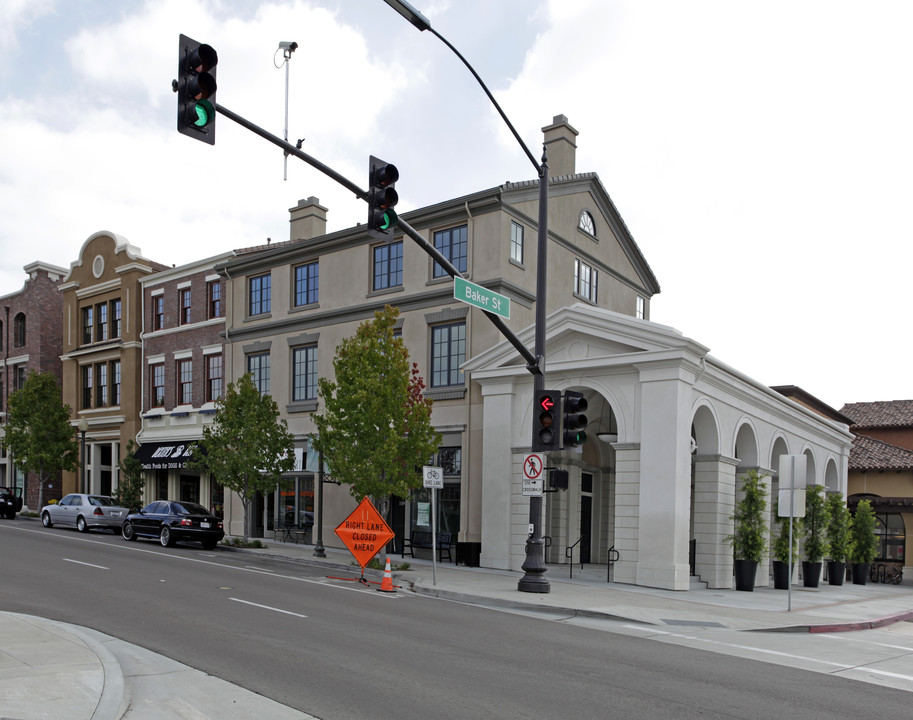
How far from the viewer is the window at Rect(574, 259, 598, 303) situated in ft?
96.3

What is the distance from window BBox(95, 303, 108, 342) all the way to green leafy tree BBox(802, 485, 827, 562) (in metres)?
31.1

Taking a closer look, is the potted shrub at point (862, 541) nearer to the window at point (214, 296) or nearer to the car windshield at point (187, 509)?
the car windshield at point (187, 509)

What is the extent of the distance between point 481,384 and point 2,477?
3514 centimetres

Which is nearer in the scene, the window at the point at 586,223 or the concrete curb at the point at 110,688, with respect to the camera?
the concrete curb at the point at 110,688

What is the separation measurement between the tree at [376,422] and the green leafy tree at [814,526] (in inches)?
481

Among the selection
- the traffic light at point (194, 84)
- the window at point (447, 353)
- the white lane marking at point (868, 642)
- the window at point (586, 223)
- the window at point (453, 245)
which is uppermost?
the window at point (586, 223)

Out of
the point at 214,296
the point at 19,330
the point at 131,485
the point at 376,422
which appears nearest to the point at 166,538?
the point at 376,422

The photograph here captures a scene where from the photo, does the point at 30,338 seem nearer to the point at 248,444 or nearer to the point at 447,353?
the point at 248,444

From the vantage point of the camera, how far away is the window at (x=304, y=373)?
30.5 meters

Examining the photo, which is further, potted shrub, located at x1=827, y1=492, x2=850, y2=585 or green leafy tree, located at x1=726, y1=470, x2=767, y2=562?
potted shrub, located at x1=827, y1=492, x2=850, y2=585

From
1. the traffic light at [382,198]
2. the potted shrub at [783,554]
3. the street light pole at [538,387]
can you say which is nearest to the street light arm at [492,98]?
the street light pole at [538,387]

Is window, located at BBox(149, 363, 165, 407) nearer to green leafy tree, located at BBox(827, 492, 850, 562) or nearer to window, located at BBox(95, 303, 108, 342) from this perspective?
window, located at BBox(95, 303, 108, 342)

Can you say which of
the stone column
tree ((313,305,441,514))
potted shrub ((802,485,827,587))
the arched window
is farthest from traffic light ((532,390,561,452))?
the arched window

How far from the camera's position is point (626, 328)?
70.8ft
